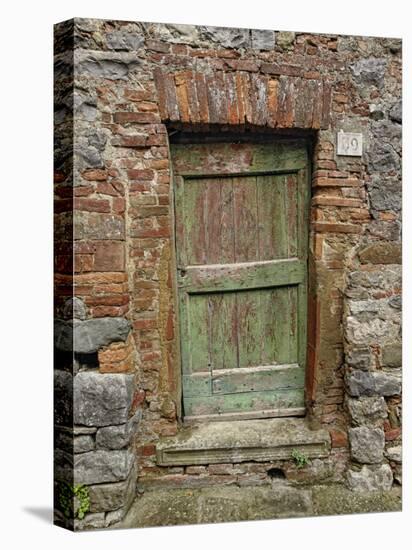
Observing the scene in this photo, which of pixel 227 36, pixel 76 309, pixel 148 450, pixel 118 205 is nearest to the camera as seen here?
pixel 76 309

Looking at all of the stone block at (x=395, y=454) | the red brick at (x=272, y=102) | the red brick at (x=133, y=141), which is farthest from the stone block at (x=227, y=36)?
the stone block at (x=395, y=454)

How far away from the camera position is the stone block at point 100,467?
3434mm

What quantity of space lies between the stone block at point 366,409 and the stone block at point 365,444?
1.8 inches

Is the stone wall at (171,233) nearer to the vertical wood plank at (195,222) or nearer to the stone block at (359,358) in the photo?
the stone block at (359,358)

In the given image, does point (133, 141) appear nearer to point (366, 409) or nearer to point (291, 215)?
point (291, 215)

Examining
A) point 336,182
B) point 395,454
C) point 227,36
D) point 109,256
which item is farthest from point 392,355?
point 227,36

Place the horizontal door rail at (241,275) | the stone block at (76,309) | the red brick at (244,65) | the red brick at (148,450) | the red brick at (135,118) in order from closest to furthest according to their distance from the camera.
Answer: the stone block at (76,309) < the red brick at (135,118) < the red brick at (244,65) < the red brick at (148,450) < the horizontal door rail at (241,275)

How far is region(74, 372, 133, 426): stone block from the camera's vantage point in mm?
3418

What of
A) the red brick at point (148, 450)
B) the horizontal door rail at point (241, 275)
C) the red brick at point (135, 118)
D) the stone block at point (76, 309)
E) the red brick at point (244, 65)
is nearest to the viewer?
the stone block at point (76, 309)

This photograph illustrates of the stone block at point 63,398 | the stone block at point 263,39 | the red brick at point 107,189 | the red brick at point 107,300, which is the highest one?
the stone block at point 263,39

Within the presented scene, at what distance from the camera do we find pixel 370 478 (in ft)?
12.7

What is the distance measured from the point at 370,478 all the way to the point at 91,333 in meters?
1.97

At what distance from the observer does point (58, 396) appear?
3504 millimetres

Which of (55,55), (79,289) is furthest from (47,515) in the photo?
(55,55)
